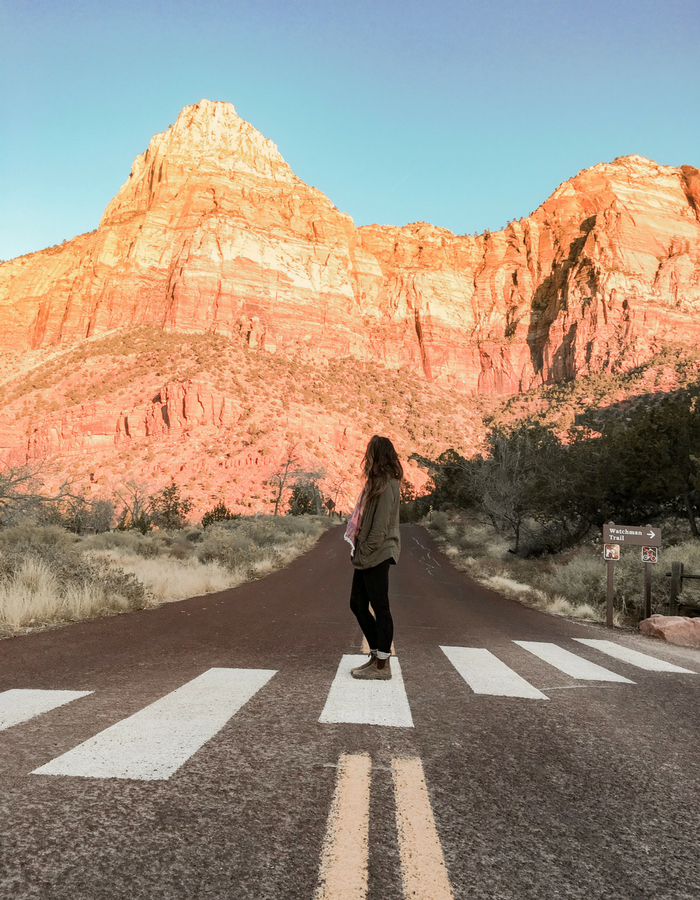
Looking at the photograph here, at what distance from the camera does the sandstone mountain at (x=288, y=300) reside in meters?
64.5

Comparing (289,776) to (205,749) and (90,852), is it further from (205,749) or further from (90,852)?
(90,852)

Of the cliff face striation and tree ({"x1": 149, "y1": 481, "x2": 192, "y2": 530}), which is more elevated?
the cliff face striation

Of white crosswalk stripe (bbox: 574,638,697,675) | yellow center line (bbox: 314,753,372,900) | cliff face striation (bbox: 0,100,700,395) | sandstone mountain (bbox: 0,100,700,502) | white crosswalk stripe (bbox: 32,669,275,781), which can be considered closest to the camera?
yellow center line (bbox: 314,753,372,900)

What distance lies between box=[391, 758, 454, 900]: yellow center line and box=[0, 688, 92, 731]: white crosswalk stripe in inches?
93.9

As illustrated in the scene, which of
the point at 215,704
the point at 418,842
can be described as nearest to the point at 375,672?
the point at 215,704

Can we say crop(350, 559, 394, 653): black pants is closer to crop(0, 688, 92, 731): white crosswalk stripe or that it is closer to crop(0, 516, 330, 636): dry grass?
crop(0, 688, 92, 731): white crosswalk stripe

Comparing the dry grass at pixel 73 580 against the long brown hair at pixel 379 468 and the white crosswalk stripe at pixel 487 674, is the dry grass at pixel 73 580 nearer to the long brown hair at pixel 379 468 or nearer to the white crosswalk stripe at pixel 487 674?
the long brown hair at pixel 379 468

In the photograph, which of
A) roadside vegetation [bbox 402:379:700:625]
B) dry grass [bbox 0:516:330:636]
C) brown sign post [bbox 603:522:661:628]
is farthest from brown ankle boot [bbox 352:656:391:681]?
roadside vegetation [bbox 402:379:700:625]

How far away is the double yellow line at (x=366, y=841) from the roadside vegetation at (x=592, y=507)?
1007cm

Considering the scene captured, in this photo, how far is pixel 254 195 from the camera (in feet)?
321

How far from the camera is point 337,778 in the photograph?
2658 mm

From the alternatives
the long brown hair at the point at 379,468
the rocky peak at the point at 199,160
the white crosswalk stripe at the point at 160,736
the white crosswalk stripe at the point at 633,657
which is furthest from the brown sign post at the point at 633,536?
the rocky peak at the point at 199,160

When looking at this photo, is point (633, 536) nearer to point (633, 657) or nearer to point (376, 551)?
point (633, 657)

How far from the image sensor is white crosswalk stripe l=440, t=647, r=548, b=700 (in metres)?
4.67
